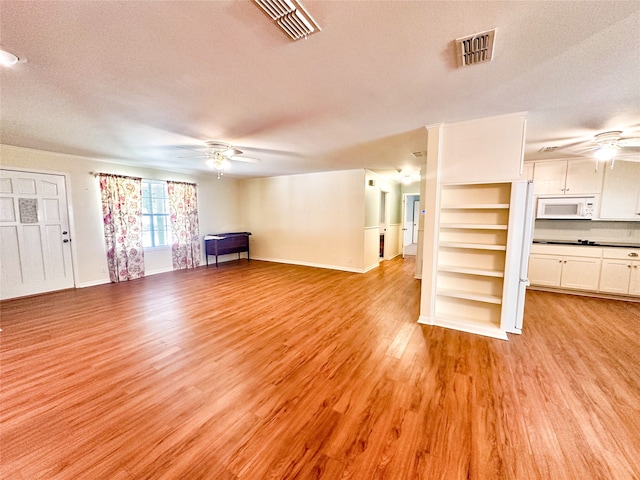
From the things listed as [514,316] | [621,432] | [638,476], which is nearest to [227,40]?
[638,476]

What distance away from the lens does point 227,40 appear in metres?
1.50

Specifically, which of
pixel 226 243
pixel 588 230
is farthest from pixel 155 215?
pixel 588 230

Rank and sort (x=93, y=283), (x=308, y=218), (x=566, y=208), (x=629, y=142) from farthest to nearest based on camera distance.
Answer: (x=308, y=218), (x=93, y=283), (x=566, y=208), (x=629, y=142)

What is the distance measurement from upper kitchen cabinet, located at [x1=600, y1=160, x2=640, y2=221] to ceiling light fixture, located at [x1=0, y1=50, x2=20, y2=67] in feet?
22.9

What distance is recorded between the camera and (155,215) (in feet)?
18.8

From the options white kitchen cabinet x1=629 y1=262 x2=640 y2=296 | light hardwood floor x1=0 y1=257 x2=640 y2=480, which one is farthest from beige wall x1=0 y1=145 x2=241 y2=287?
white kitchen cabinet x1=629 y1=262 x2=640 y2=296

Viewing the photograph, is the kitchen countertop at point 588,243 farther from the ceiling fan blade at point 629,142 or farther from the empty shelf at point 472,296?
the empty shelf at point 472,296

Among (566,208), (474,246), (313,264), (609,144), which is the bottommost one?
(313,264)

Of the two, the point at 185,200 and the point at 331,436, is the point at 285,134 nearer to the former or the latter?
the point at 331,436

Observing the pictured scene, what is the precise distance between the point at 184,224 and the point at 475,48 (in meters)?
6.35

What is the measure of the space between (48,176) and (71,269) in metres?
1.66

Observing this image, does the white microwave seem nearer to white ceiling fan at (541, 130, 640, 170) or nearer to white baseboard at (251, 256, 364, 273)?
white ceiling fan at (541, 130, 640, 170)

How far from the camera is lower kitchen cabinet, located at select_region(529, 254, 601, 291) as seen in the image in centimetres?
405

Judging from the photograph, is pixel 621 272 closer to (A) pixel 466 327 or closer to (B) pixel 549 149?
(B) pixel 549 149
